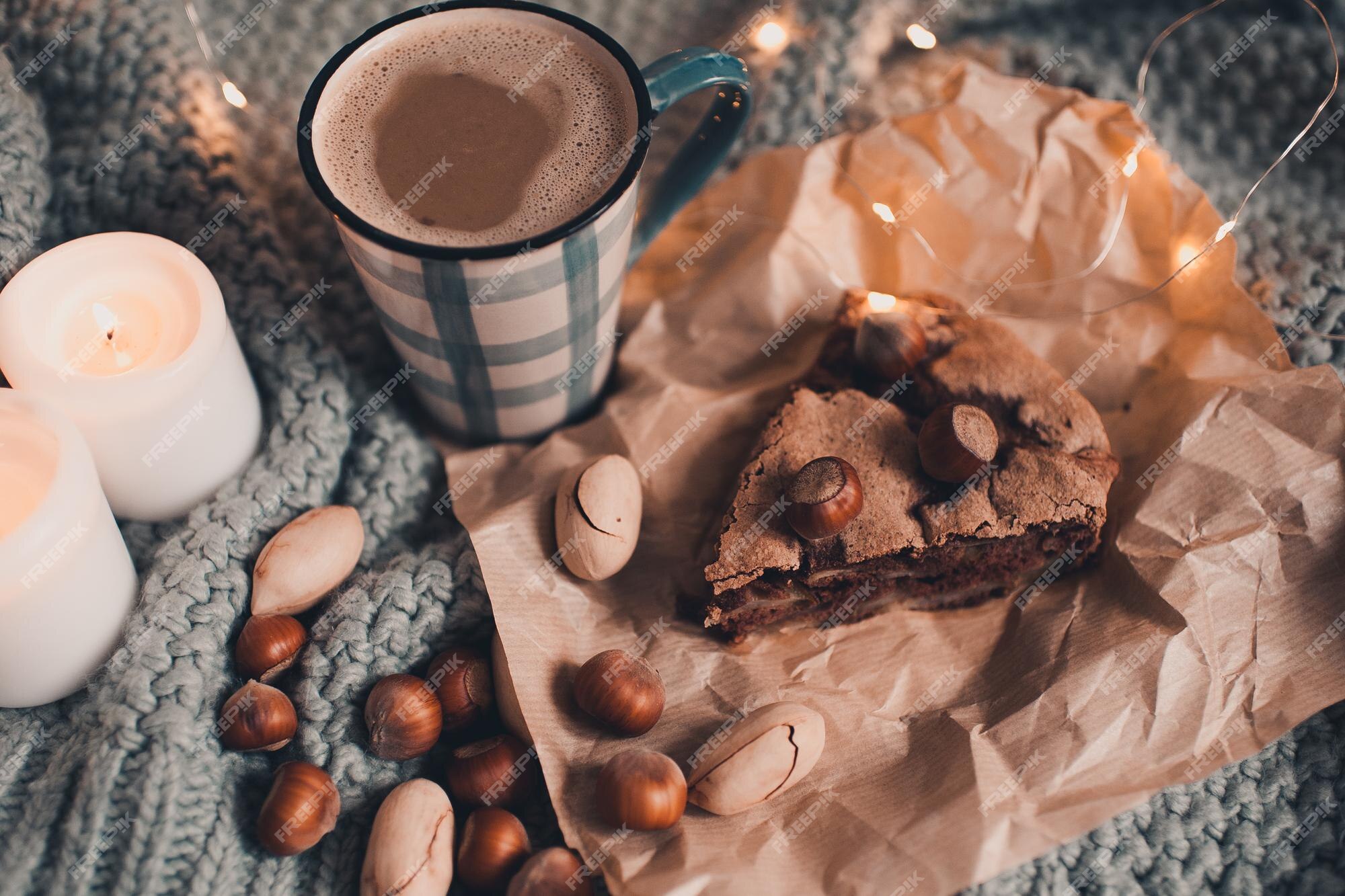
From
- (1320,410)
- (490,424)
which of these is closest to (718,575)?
(490,424)

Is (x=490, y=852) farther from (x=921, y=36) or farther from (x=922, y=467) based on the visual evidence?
(x=921, y=36)

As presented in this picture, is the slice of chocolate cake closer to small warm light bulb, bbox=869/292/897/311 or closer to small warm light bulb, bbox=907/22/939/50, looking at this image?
small warm light bulb, bbox=869/292/897/311

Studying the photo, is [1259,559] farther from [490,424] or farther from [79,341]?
[79,341]

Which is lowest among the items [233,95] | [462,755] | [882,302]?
[462,755]

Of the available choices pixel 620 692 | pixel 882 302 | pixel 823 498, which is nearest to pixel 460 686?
pixel 620 692

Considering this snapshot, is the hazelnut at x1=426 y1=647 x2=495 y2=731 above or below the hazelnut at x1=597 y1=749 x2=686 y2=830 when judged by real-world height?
below

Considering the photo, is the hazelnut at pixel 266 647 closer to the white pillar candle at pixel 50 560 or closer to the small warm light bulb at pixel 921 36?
the white pillar candle at pixel 50 560

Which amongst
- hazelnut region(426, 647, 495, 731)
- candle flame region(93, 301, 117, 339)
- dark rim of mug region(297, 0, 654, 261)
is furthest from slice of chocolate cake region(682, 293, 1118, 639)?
candle flame region(93, 301, 117, 339)
